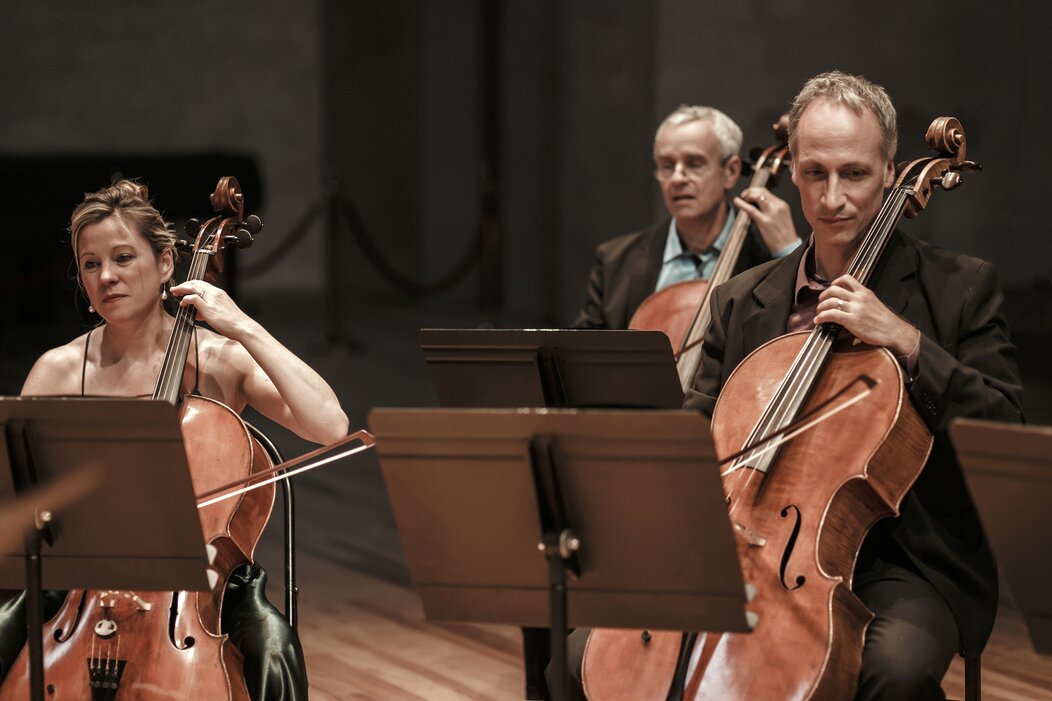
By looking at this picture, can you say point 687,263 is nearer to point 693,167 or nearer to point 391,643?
point 693,167

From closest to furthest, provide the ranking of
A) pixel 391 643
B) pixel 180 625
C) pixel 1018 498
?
pixel 1018 498
pixel 180 625
pixel 391 643

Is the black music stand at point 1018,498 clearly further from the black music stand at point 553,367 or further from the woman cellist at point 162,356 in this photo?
the woman cellist at point 162,356

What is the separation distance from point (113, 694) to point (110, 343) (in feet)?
2.53

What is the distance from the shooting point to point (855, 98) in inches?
94.1

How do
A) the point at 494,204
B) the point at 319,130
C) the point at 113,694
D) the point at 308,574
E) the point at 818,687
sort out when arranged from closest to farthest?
the point at 818,687 < the point at 113,694 < the point at 308,574 < the point at 494,204 < the point at 319,130

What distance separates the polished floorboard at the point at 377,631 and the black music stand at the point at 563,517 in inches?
10.4

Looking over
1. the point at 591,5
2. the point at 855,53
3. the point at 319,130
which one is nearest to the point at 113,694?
the point at 855,53

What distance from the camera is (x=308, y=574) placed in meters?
4.22

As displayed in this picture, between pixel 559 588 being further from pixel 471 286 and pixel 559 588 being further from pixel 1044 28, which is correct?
pixel 471 286

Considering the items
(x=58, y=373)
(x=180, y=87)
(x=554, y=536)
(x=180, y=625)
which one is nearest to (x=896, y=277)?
(x=554, y=536)

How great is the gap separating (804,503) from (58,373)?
141cm

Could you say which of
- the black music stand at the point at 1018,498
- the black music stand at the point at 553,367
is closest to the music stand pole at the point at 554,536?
the black music stand at the point at 1018,498

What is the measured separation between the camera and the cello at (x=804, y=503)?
198 centimetres

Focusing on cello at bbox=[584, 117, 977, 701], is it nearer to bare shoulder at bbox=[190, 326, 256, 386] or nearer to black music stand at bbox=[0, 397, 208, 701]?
black music stand at bbox=[0, 397, 208, 701]
